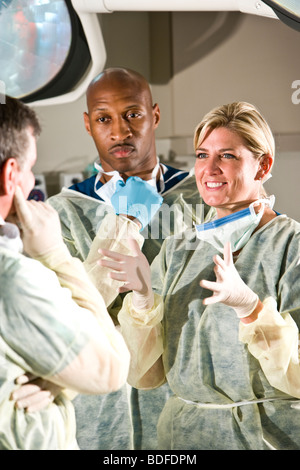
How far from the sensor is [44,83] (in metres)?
1.74

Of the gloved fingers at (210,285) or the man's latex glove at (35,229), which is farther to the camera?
the gloved fingers at (210,285)

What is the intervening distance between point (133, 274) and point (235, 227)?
319 millimetres

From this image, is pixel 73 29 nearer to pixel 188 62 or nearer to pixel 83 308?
pixel 188 62

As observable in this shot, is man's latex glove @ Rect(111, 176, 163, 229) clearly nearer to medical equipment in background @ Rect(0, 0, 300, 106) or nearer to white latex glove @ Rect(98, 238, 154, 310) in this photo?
white latex glove @ Rect(98, 238, 154, 310)

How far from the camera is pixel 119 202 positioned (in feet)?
5.75

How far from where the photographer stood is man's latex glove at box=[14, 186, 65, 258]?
5.21 feet

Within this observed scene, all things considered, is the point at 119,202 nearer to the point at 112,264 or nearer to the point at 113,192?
the point at 113,192

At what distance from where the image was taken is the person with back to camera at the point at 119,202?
68.2 inches

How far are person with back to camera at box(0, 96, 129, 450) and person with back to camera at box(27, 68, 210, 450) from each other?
0.30 feet

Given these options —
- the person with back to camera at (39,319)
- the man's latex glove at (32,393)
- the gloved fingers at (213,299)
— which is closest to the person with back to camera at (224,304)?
the gloved fingers at (213,299)

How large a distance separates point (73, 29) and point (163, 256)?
2.27 feet

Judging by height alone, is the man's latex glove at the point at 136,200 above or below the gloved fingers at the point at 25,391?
above

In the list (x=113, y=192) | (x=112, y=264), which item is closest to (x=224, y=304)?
(x=112, y=264)

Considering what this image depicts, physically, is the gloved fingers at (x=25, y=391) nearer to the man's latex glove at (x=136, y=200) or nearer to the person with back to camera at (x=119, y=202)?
the person with back to camera at (x=119, y=202)
